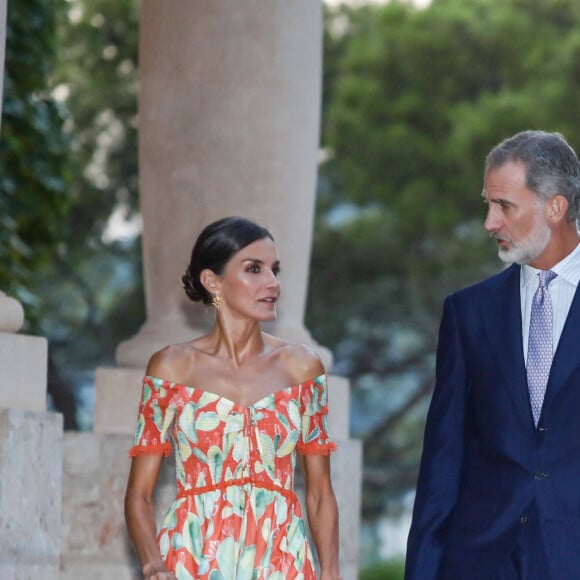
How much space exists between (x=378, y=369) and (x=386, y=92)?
3.66 meters

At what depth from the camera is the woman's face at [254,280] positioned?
19.1ft

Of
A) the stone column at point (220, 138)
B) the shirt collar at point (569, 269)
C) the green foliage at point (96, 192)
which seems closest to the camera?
the shirt collar at point (569, 269)

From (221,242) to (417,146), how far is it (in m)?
16.9

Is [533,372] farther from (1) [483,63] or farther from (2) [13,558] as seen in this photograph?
(1) [483,63]

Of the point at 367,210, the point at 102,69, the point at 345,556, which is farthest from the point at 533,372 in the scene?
the point at 367,210

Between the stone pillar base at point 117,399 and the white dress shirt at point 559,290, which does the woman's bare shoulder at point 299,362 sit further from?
the stone pillar base at point 117,399

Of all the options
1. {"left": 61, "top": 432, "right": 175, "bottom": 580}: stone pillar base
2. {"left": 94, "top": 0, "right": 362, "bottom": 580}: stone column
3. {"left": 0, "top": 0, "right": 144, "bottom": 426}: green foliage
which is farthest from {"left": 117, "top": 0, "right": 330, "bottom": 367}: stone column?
{"left": 0, "top": 0, "right": 144, "bottom": 426}: green foliage

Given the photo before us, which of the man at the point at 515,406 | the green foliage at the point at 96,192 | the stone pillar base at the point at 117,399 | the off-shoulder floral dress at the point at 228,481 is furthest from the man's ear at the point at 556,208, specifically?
the green foliage at the point at 96,192

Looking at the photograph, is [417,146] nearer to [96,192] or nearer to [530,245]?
[96,192]

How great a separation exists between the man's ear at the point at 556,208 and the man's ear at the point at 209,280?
1.09 metres

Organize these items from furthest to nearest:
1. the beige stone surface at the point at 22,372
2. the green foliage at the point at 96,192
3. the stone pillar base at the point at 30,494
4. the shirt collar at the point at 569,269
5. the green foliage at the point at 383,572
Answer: the green foliage at the point at 383,572 < the green foliage at the point at 96,192 < the beige stone surface at the point at 22,372 < the stone pillar base at the point at 30,494 < the shirt collar at the point at 569,269

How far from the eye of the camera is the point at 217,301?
5.93 metres

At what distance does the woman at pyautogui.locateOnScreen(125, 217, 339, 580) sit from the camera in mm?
5719

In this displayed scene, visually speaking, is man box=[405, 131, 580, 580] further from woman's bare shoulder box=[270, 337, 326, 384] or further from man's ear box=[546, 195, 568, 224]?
woman's bare shoulder box=[270, 337, 326, 384]
